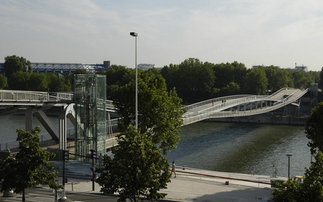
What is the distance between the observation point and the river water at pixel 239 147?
37506mm

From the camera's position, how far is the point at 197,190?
22688 millimetres

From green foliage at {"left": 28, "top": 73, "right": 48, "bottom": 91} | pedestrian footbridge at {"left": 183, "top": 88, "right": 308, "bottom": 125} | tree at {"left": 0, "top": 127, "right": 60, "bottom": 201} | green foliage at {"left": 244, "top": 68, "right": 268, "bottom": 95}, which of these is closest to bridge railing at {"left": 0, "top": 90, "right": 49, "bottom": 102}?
tree at {"left": 0, "top": 127, "right": 60, "bottom": 201}

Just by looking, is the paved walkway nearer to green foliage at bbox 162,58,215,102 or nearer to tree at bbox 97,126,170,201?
tree at bbox 97,126,170,201

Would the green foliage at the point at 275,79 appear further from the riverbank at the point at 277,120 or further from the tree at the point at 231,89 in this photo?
the riverbank at the point at 277,120

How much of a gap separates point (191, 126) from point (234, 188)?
4434cm

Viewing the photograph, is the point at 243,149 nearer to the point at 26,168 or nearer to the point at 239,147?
the point at 239,147

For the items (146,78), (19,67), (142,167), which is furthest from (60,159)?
(19,67)

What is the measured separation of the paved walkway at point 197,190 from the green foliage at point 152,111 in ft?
11.3

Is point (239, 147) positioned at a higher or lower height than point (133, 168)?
lower

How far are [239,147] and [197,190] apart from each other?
26.5 meters

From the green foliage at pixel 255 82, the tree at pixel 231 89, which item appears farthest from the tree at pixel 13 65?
the green foliage at pixel 255 82

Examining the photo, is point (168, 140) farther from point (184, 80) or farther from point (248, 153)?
point (184, 80)

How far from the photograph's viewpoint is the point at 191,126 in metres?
67.8

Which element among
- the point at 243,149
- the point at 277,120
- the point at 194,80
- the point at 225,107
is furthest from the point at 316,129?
the point at 194,80
